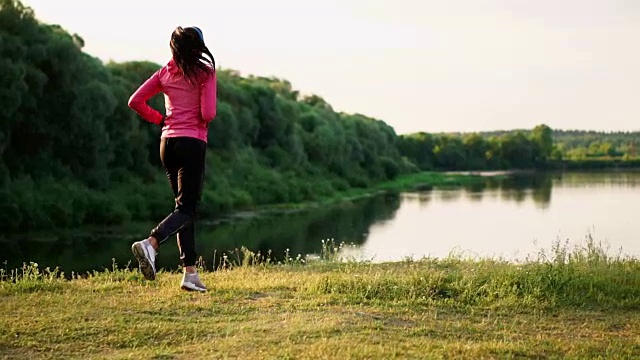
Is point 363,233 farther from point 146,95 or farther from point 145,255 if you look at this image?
point 145,255

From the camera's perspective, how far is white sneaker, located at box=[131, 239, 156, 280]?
21.4 feet

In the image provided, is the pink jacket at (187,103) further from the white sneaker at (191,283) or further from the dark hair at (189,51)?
the white sneaker at (191,283)

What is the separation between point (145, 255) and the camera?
6547 millimetres

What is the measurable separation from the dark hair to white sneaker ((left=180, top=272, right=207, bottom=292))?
1758 millimetres

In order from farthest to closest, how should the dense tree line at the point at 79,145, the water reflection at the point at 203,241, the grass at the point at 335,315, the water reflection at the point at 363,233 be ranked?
the dense tree line at the point at 79,145
the water reflection at the point at 363,233
the water reflection at the point at 203,241
the grass at the point at 335,315

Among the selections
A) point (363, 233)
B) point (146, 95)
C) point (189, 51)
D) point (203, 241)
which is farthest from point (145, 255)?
point (363, 233)

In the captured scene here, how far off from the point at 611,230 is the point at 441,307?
2079cm

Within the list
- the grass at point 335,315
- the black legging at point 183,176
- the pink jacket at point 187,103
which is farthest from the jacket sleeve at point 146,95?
the grass at point 335,315

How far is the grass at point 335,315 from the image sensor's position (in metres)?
4.92

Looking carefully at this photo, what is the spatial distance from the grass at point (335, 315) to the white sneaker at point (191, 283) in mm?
124

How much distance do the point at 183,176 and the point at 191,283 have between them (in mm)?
997

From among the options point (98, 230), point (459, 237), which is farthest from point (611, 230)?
point (98, 230)

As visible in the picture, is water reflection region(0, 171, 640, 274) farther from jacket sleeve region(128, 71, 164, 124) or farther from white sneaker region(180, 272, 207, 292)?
jacket sleeve region(128, 71, 164, 124)

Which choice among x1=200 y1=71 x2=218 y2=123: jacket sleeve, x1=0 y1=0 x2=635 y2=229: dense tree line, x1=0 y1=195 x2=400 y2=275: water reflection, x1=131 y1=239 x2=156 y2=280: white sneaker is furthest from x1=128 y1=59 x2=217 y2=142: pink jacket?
x1=0 y1=0 x2=635 y2=229: dense tree line
